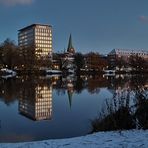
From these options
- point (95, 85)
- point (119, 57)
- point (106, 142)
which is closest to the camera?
point (106, 142)

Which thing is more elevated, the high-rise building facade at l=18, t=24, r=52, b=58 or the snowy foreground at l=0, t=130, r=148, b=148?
the high-rise building facade at l=18, t=24, r=52, b=58

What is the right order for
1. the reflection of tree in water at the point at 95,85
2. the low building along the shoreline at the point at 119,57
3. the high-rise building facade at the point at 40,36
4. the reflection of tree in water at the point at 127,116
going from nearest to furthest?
the reflection of tree in water at the point at 127,116
the reflection of tree in water at the point at 95,85
the low building along the shoreline at the point at 119,57
the high-rise building facade at the point at 40,36

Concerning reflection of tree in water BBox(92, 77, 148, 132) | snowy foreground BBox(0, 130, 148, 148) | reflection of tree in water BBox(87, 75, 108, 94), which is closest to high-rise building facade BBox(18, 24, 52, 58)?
reflection of tree in water BBox(87, 75, 108, 94)

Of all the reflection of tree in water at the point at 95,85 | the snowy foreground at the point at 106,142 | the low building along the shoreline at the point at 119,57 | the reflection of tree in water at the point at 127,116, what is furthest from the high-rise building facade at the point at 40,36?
the snowy foreground at the point at 106,142

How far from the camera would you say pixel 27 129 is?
12430 millimetres

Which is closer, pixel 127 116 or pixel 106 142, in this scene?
pixel 106 142

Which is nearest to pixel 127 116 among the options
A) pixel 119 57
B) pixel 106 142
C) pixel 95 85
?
pixel 106 142

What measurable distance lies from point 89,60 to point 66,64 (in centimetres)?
969

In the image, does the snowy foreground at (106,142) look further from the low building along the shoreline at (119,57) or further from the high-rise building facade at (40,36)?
the high-rise building facade at (40,36)

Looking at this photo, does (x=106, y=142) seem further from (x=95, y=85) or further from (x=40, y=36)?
(x=40, y=36)

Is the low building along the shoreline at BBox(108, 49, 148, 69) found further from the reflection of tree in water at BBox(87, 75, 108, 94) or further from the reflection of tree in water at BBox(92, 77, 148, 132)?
the reflection of tree in water at BBox(92, 77, 148, 132)

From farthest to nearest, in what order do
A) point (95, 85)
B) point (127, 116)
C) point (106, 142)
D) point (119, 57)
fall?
1. point (119, 57)
2. point (95, 85)
3. point (127, 116)
4. point (106, 142)

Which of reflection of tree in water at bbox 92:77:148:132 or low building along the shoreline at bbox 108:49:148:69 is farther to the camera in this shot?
low building along the shoreline at bbox 108:49:148:69

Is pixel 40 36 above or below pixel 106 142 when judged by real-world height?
above
